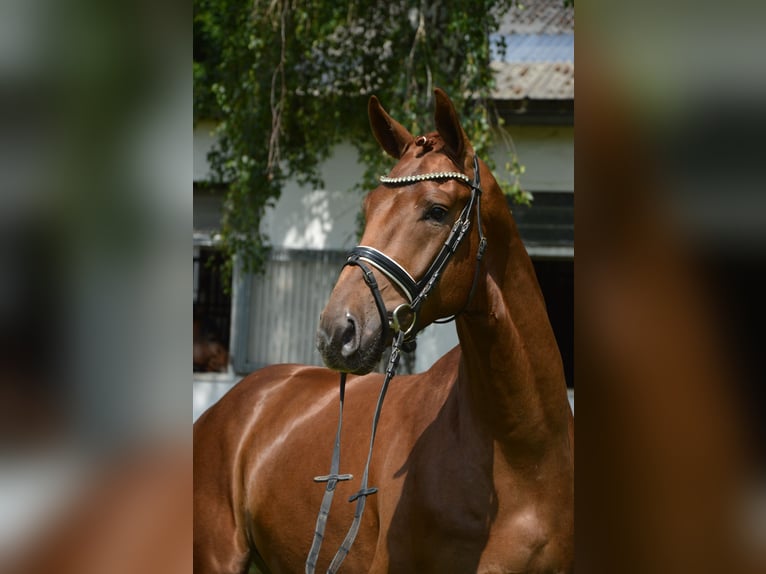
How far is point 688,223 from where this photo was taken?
0.59 m

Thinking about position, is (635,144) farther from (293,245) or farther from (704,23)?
(293,245)

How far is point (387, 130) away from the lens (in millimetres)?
2445

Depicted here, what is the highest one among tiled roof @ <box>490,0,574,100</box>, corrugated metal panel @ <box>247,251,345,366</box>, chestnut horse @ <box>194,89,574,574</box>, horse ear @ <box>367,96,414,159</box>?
tiled roof @ <box>490,0,574,100</box>

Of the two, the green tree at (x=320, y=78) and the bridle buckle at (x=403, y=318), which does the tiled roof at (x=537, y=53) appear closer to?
the green tree at (x=320, y=78)

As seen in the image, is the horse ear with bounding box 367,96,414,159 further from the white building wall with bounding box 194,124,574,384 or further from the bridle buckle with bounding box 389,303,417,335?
the white building wall with bounding box 194,124,574,384

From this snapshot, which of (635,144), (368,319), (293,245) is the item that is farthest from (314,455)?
(293,245)

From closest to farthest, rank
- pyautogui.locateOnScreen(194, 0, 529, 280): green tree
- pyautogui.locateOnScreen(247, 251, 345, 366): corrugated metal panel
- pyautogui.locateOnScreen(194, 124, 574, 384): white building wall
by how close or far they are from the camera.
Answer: pyautogui.locateOnScreen(194, 0, 529, 280): green tree < pyautogui.locateOnScreen(194, 124, 574, 384): white building wall < pyautogui.locateOnScreen(247, 251, 345, 366): corrugated metal panel

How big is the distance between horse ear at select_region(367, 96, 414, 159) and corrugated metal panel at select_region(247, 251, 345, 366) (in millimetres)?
5265

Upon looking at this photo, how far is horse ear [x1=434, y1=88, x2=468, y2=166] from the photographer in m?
2.16

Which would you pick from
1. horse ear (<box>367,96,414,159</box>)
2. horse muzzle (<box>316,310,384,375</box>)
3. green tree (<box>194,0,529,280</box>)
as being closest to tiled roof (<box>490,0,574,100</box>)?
green tree (<box>194,0,529,280</box>)

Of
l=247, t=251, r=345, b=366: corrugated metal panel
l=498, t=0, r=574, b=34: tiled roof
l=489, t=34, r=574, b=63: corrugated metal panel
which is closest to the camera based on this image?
l=247, t=251, r=345, b=366: corrugated metal panel

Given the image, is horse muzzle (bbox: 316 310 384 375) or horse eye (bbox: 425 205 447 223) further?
horse eye (bbox: 425 205 447 223)

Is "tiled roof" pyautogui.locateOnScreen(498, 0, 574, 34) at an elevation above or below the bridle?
above

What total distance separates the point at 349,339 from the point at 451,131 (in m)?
0.69
